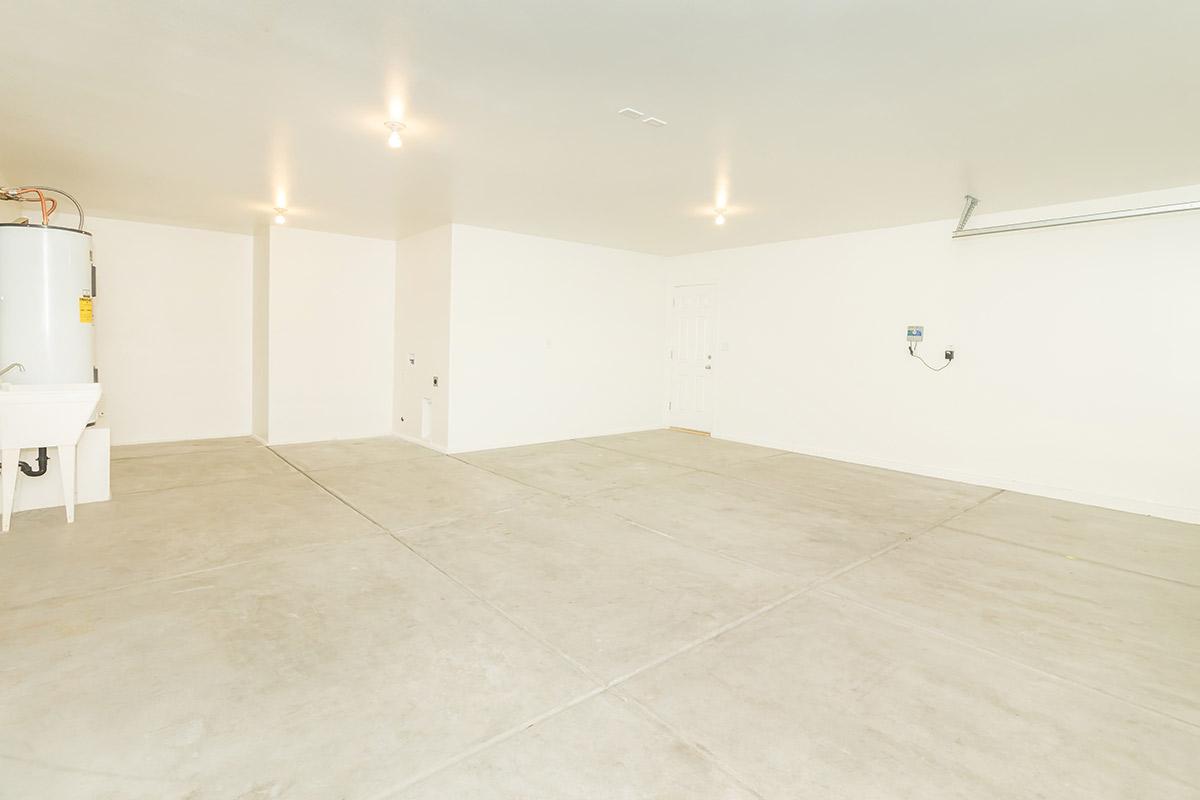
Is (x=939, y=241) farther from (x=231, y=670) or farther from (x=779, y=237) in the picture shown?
(x=231, y=670)

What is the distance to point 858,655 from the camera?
2.40 metres

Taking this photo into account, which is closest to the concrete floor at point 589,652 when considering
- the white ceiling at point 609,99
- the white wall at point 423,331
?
the white wall at point 423,331

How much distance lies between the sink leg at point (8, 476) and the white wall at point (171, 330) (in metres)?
3.03

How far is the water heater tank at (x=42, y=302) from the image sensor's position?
4105 mm

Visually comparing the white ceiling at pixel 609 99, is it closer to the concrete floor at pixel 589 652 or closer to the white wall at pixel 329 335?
the white wall at pixel 329 335

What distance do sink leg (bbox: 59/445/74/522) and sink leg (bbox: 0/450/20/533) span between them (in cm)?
22

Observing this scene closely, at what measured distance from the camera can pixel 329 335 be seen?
6.91m

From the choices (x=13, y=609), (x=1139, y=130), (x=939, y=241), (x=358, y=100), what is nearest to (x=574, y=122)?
(x=358, y=100)

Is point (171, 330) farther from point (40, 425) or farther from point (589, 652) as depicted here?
point (589, 652)

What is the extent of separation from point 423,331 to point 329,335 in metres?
1.23

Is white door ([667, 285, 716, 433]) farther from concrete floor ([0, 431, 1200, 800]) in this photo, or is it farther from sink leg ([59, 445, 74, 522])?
sink leg ([59, 445, 74, 522])

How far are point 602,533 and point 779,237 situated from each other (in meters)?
4.56

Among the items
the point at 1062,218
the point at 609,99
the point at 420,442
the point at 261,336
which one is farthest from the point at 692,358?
the point at 261,336

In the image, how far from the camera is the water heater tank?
13.5 feet
